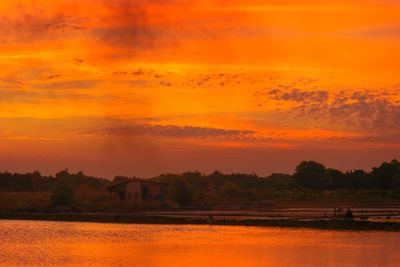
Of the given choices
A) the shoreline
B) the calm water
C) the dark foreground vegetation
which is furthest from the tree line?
the calm water

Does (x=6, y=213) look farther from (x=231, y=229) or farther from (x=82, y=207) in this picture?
(x=231, y=229)

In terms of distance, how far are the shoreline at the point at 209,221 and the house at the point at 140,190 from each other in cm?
1685

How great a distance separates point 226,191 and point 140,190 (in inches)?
653

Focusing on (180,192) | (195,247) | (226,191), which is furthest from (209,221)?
(226,191)

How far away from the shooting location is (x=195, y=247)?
5162 centimetres

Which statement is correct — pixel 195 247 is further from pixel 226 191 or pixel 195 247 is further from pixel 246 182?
pixel 246 182

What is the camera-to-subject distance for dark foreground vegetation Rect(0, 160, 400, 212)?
97.0 metres

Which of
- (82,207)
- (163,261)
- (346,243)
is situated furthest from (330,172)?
(163,261)

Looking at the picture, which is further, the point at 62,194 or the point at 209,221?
the point at 62,194

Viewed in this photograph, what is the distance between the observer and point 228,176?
161875mm

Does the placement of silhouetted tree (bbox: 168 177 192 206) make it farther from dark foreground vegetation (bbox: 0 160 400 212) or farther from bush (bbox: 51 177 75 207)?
bush (bbox: 51 177 75 207)

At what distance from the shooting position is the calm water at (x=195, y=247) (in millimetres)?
43625

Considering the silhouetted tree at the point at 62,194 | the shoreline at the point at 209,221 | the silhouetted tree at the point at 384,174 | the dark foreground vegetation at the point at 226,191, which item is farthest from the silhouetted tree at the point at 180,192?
the silhouetted tree at the point at 384,174

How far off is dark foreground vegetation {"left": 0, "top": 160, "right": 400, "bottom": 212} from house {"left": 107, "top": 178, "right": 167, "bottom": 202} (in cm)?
159
